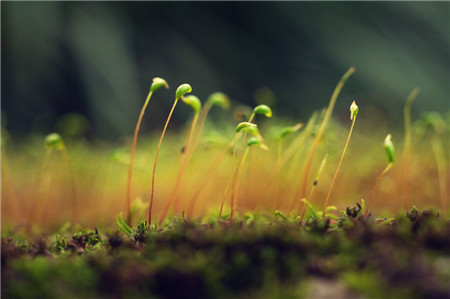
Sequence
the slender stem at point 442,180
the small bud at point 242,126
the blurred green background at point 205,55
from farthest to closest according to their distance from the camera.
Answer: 1. the blurred green background at point 205,55
2. the slender stem at point 442,180
3. the small bud at point 242,126

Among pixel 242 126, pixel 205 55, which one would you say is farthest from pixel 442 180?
pixel 205 55

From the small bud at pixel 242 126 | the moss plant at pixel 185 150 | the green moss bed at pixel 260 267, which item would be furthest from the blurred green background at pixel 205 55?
the green moss bed at pixel 260 267

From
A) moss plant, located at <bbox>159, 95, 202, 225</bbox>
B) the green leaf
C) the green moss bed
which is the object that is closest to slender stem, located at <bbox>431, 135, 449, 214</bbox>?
the green moss bed

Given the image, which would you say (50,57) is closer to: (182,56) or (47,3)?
(47,3)

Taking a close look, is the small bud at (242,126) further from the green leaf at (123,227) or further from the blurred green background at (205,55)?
the blurred green background at (205,55)

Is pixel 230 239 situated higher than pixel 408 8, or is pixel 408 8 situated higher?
pixel 408 8

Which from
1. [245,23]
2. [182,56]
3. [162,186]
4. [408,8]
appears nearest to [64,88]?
[182,56]

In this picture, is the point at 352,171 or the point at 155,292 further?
the point at 352,171
